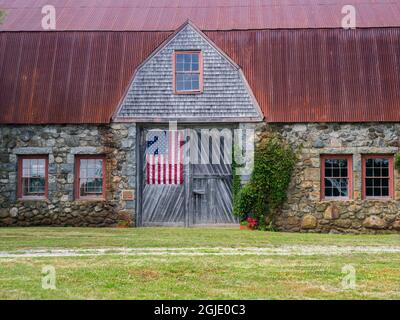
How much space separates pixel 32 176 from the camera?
68.9 feet

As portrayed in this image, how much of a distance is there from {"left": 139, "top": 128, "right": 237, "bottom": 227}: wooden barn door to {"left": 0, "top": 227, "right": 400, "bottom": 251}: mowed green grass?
6.16 ft

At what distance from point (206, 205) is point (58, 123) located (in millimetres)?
5045

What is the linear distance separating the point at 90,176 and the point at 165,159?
2.31 metres

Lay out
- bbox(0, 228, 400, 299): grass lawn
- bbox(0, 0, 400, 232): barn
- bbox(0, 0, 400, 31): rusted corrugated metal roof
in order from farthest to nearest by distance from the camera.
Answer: bbox(0, 0, 400, 31): rusted corrugated metal roof
bbox(0, 0, 400, 232): barn
bbox(0, 228, 400, 299): grass lawn

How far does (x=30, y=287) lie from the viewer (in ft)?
29.5

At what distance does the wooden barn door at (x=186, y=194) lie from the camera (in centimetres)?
2064

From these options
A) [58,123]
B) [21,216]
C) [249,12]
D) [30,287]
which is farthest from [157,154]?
[30,287]

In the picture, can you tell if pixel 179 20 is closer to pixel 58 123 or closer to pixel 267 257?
pixel 58 123

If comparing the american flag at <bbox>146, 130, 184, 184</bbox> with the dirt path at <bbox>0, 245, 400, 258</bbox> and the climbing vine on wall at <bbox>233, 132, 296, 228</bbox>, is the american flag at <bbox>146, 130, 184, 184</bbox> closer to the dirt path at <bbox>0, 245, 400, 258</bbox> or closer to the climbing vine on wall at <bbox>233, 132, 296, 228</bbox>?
the climbing vine on wall at <bbox>233, 132, 296, 228</bbox>

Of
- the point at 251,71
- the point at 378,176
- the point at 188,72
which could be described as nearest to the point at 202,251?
the point at 378,176

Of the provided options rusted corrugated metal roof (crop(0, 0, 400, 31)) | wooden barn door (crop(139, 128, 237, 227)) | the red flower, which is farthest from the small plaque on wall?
rusted corrugated metal roof (crop(0, 0, 400, 31))

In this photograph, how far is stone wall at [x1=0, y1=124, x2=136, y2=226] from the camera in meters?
20.5

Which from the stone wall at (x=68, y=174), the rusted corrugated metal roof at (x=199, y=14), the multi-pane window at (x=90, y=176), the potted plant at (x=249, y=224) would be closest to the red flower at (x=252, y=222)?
the potted plant at (x=249, y=224)
